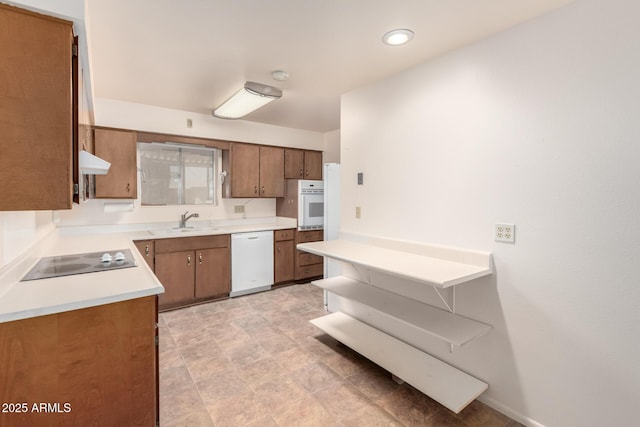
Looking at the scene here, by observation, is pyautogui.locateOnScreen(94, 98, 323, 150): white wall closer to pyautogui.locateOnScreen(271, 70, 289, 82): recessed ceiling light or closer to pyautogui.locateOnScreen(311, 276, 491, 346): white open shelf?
pyautogui.locateOnScreen(271, 70, 289, 82): recessed ceiling light

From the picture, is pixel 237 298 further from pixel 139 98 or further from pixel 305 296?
pixel 139 98

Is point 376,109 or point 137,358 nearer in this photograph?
point 137,358

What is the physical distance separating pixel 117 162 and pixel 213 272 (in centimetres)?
160

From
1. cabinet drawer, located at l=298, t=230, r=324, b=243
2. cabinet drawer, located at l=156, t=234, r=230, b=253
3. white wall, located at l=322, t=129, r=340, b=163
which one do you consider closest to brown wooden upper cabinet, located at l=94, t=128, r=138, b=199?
cabinet drawer, located at l=156, t=234, r=230, b=253

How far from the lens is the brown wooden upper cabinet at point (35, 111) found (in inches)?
44.2

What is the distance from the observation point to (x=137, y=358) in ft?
4.68

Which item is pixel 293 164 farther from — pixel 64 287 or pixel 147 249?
pixel 64 287

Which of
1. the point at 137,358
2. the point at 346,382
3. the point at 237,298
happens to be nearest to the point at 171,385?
the point at 137,358

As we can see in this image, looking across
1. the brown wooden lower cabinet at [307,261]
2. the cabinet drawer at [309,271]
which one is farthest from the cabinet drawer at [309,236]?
the cabinet drawer at [309,271]

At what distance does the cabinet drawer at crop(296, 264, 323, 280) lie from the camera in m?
4.45

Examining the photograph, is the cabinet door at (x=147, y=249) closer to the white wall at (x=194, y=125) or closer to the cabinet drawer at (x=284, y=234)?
the white wall at (x=194, y=125)

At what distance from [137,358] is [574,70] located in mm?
2595

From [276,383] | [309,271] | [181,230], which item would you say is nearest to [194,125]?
[181,230]

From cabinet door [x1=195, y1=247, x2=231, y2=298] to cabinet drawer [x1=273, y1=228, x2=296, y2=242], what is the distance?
702 mm
